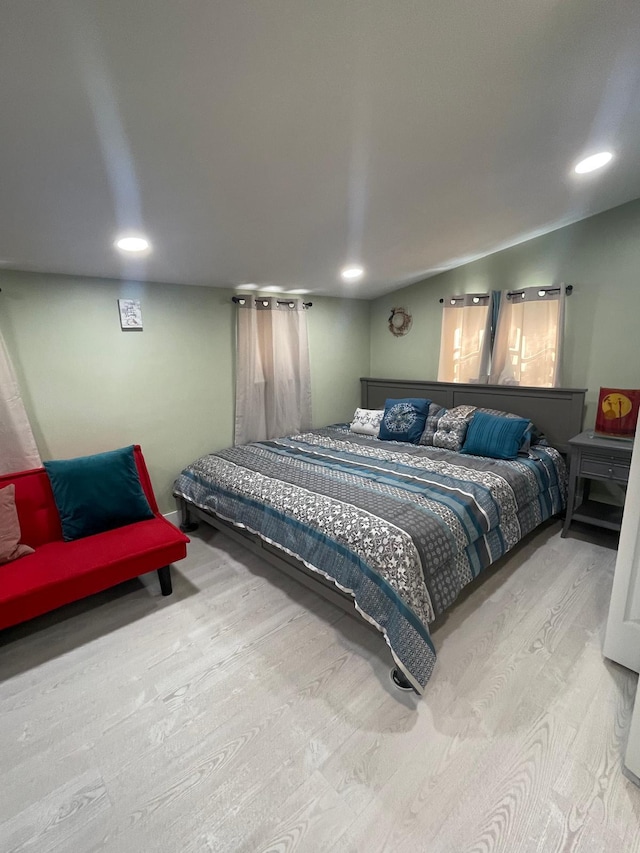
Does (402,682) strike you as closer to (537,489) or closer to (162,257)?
(537,489)

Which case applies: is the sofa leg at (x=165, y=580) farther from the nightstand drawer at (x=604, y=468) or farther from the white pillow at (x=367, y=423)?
the nightstand drawer at (x=604, y=468)

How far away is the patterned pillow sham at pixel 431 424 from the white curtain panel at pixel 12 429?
2912mm

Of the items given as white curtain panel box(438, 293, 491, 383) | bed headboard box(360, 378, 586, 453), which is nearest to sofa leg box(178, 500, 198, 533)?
bed headboard box(360, 378, 586, 453)

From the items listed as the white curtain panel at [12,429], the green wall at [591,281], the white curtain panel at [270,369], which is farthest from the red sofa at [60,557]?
the green wall at [591,281]

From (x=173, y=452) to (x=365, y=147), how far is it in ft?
8.22

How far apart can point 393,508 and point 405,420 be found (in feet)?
5.34

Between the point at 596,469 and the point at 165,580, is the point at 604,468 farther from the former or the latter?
the point at 165,580

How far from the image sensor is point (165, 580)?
2.23m

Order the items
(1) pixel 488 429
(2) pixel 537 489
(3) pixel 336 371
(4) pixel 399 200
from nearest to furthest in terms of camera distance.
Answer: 1. (4) pixel 399 200
2. (2) pixel 537 489
3. (1) pixel 488 429
4. (3) pixel 336 371

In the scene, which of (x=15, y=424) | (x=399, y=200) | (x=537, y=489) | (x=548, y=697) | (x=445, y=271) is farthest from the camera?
(x=445, y=271)

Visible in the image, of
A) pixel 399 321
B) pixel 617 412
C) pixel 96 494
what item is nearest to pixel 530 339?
pixel 617 412

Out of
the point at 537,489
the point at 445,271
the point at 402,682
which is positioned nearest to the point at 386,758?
the point at 402,682

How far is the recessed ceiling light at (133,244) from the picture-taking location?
2031 mm

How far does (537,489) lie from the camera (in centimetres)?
260
